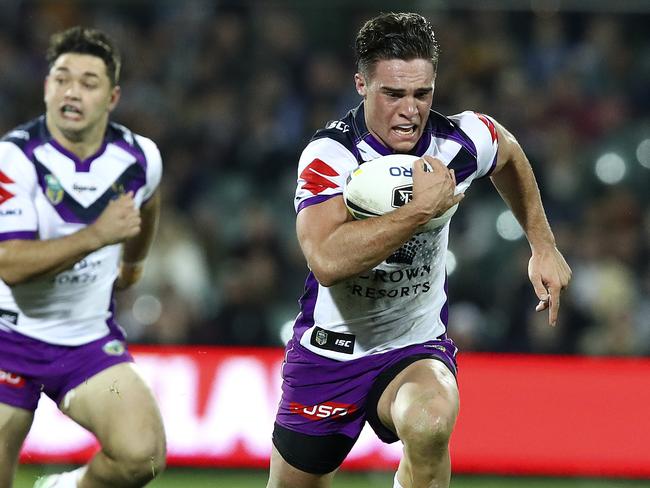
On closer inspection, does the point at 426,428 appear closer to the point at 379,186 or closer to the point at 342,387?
the point at 342,387

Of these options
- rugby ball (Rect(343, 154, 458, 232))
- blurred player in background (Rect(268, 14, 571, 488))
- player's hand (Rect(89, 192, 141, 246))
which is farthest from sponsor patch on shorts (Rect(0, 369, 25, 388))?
rugby ball (Rect(343, 154, 458, 232))

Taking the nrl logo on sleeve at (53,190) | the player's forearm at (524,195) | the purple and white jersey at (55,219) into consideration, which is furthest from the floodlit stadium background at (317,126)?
the player's forearm at (524,195)

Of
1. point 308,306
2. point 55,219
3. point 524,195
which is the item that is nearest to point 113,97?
point 55,219

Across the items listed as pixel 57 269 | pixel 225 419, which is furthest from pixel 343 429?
pixel 225 419

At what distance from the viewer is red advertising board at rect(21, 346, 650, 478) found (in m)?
7.57

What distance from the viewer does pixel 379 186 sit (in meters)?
4.02

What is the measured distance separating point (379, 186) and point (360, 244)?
0.23m

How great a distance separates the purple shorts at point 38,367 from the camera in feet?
16.5

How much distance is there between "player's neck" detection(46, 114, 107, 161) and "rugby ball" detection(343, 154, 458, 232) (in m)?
1.65

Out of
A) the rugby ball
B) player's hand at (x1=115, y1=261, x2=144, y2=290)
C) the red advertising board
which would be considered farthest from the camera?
the red advertising board

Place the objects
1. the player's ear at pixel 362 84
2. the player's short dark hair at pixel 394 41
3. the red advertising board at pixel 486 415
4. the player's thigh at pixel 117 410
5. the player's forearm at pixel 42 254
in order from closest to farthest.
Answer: the player's short dark hair at pixel 394 41 < the player's ear at pixel 362 84 < the player's forearm at pixel 42 254 < the player's thigh at pixel 117 410 < the red advertising board at pixel 486 415

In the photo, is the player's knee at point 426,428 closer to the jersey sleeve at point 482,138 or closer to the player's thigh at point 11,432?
the jersey sleeve at point 482,138

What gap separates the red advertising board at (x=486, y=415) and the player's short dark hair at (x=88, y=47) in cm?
283

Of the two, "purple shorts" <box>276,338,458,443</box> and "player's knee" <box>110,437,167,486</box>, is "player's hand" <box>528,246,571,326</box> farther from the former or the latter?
"player's knee" <box>110,437,167,486</box>
